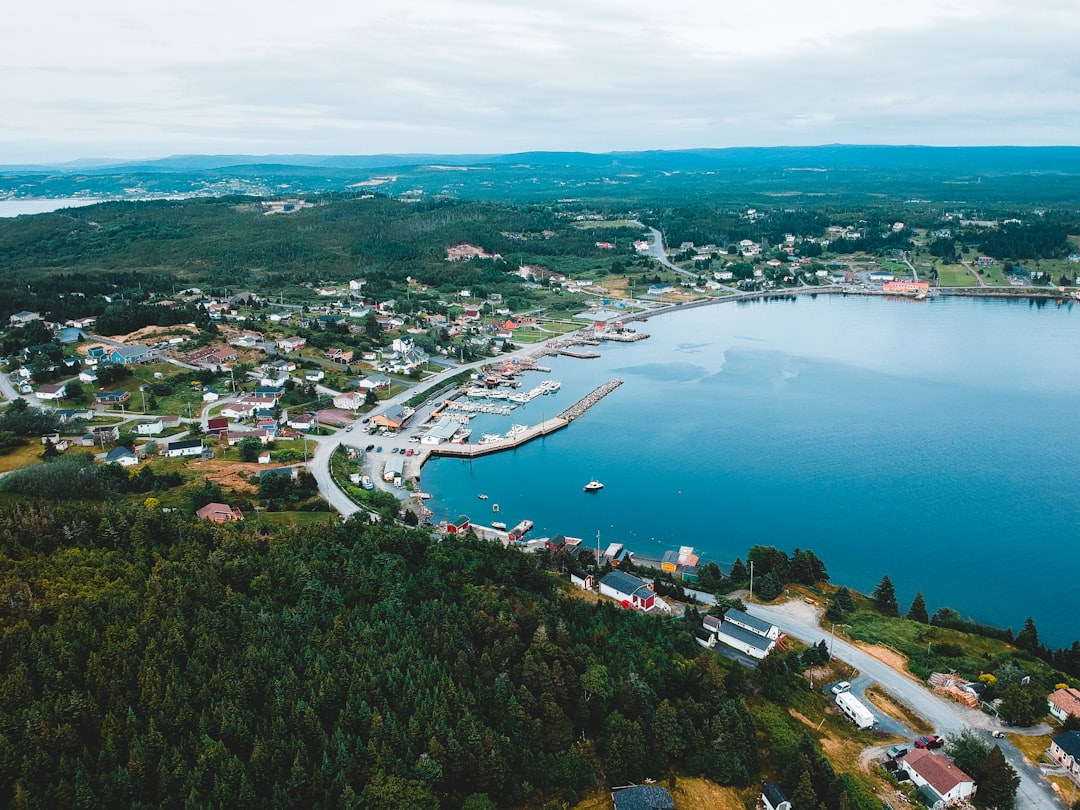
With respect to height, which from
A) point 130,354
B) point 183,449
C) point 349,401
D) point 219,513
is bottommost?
point 219,513

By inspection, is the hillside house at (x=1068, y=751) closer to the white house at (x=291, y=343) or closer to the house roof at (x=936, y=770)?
the house roof at (x=936, y=770)

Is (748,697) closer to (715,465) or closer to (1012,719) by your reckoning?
(1012,719)

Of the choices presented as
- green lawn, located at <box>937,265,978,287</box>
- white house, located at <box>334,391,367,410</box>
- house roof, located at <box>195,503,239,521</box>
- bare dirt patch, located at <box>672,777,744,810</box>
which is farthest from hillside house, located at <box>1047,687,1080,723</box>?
green lawn, located at <box>937,265,978,287</box>

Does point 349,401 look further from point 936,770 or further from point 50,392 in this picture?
point 936,770

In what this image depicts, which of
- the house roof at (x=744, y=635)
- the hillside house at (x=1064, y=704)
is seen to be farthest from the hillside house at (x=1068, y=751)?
the house roof at (x=744, y=635)

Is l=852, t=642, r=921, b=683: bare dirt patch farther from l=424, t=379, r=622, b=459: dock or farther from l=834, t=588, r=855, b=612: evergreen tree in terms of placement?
l=424, t=379, r=622, b=459: dock

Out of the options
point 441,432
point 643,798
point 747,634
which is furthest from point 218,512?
point 643,798

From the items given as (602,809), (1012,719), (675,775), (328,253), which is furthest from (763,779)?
(328,253)

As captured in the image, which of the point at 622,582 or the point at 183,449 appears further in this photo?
the point at 183,449
